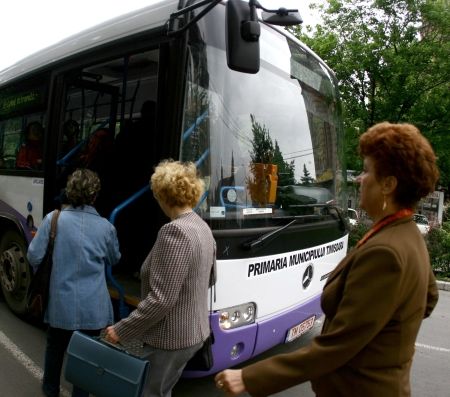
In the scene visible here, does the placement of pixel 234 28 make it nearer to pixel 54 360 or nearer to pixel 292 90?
pixel 292 90

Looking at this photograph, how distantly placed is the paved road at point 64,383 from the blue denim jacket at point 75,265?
0.91m

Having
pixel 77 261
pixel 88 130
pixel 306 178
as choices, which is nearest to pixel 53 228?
pixel 77 261

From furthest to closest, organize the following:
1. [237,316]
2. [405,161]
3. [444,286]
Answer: [444,286] < [237,316] < [405,161]

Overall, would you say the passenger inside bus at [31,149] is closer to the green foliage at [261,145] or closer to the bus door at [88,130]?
the bus door at [88,130]

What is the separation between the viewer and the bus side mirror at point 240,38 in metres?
2.84

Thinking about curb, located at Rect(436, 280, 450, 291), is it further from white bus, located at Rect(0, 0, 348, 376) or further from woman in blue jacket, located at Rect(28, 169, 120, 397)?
woman in blue jacket, located at Rect(28, 169, 120, 397)

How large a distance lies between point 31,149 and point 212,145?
8.37ft

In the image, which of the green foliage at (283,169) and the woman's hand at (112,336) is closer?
the woman's hand at (112,336)

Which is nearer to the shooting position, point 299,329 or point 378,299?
point 378,299

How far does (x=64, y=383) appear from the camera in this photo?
11.9 ft

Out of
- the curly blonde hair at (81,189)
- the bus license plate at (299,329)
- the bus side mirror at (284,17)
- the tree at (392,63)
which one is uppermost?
the tree at (392,63)

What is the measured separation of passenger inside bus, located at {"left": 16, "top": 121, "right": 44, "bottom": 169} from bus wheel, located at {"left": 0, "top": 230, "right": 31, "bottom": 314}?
0.77 metres

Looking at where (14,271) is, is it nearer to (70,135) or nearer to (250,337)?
(70,135)

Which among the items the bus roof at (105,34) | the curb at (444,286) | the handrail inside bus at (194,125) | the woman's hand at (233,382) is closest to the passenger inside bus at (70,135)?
the bus roof at (105,34)
